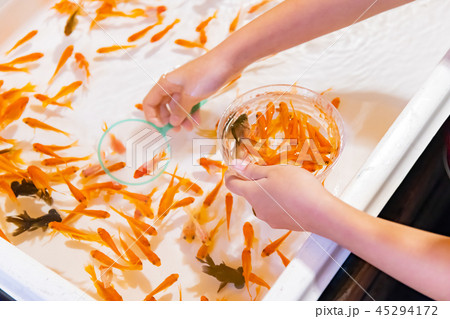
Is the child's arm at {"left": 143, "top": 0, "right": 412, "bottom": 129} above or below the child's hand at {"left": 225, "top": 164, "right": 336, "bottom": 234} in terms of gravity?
above

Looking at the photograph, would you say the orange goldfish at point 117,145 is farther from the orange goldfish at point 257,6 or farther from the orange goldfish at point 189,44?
the orange goldfish at point 257,6

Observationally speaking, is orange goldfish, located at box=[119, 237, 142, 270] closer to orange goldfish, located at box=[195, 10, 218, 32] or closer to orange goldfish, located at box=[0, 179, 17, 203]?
orange goldfish, located at box=[0, 179, 17, 203]

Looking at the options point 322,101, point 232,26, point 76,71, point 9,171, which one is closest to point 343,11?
point 322,101

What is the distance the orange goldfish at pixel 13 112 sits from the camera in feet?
3.98

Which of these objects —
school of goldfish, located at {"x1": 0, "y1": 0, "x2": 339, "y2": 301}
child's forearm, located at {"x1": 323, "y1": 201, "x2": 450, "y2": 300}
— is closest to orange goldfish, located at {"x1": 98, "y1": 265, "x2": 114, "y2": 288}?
school of goldfish, located at {"x1": 0, "y1": 0, "x2": 339, "y2": 301}

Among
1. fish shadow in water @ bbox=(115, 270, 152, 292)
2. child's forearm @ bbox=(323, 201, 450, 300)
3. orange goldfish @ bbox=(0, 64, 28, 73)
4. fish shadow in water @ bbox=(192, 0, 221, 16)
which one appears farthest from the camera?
fish shadow in water @ bbox=(192, 0, 221, 16)

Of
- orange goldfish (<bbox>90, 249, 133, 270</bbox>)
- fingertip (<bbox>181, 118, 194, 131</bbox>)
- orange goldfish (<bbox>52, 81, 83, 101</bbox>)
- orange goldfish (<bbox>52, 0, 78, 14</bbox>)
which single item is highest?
orange goldfish (<bbox>52, 0, 78, 14</bbox>)

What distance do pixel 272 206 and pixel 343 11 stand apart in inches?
18.1

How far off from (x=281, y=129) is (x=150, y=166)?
34cm

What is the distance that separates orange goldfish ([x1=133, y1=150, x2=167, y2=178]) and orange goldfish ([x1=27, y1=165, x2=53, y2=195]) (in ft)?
0.68

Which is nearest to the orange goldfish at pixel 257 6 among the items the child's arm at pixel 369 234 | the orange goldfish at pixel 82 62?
the orange goldfish at pixel 82 62

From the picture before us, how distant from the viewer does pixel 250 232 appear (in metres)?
1.03

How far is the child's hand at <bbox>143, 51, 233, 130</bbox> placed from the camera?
40.1 inches
